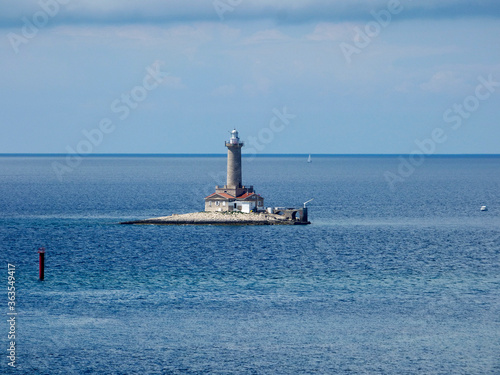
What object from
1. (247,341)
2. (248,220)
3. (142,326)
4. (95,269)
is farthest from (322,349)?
(248,220)

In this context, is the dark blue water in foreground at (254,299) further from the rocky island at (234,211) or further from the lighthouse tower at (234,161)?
the lighthouse tower at (234,161)

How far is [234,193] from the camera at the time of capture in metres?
119

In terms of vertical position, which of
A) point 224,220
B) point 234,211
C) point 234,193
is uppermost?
point 234,193

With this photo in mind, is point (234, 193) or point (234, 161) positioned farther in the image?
point (234, 161)

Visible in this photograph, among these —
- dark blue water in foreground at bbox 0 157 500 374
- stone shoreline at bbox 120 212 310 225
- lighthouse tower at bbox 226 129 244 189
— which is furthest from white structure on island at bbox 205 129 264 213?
dark blue water in foreground at bbox 0 157 500 374

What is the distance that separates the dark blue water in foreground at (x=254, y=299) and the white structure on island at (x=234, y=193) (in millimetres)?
6647

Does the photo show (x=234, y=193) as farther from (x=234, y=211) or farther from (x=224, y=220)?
(x=224, y=220)

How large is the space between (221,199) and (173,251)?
31.1 meters

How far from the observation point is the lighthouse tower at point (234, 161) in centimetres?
11956

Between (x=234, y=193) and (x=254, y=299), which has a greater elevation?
(x=234, y=193)

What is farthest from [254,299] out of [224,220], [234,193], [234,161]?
Result: [234,161]

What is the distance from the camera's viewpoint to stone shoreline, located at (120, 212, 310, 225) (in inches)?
4500

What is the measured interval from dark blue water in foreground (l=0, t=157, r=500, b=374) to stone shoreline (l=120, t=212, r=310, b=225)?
144 centimetres

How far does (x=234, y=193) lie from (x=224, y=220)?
566cm
